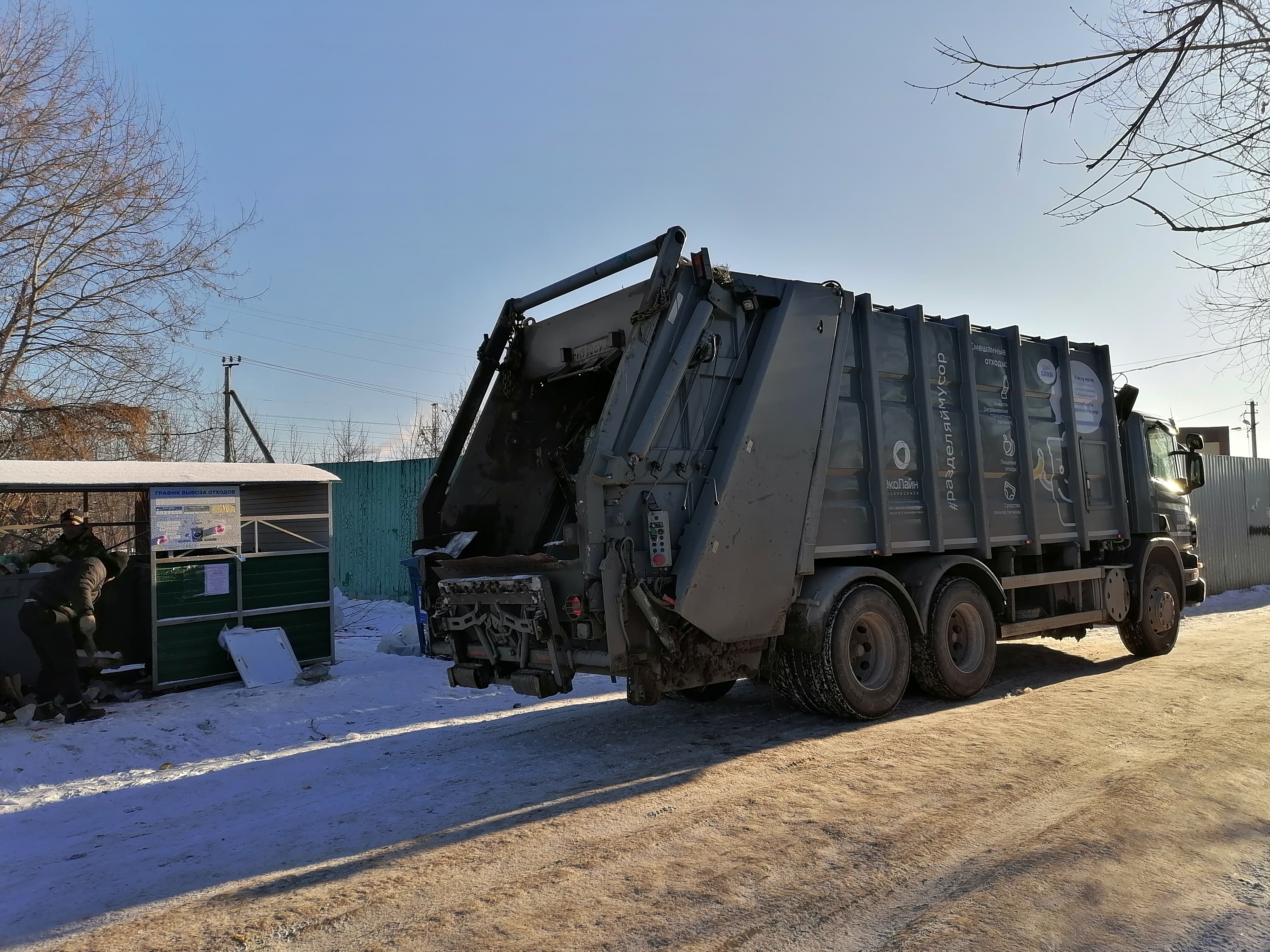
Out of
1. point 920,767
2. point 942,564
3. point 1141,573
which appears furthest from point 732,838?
point 1141,573

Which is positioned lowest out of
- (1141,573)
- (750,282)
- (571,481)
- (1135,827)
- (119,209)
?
Result: (1135,827)

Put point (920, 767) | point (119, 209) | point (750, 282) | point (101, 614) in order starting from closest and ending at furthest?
point (920, 767) < point (750, 282) < point (101, 614) < point (119, 209)

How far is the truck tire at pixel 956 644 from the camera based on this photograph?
7273mm

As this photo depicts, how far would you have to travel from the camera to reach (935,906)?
355 cm

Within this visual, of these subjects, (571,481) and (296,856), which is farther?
(571,481)

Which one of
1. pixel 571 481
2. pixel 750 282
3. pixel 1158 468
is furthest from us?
pixel 1158 468

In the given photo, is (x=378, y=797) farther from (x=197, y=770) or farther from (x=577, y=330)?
(x=577, y=330)

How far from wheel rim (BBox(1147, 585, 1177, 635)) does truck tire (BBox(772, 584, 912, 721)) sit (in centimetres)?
428

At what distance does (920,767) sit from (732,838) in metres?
1.71

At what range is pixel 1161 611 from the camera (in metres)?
9.97

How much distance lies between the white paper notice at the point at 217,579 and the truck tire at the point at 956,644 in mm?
6945

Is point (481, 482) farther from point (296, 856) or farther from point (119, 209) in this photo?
point (119, 209)

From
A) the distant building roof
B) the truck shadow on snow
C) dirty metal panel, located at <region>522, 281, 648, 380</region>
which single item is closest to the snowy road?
the truck shadow on snow

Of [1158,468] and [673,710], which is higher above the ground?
[1158,468]
